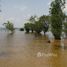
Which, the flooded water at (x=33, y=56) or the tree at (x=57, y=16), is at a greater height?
the tree at (x=57, y=16)

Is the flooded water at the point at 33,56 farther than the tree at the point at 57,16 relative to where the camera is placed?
No

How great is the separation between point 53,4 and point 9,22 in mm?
45375

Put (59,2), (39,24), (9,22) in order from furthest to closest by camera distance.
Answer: (9,22), (39,24), (59,2)

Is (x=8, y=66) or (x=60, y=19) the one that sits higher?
(x=60, y=19)

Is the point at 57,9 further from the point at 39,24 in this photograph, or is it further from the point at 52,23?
the point at 39,24

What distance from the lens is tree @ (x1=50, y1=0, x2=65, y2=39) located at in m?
27.5

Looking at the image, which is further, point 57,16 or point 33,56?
point 57,16

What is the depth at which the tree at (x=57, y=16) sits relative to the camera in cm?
2748

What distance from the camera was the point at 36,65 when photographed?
10250mm

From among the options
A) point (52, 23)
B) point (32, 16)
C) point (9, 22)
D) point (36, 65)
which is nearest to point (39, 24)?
point (32, 16)

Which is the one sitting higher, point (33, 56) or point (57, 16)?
point (57, 16)

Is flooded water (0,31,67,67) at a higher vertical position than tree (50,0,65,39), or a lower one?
lower

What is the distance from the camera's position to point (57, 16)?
2798cm

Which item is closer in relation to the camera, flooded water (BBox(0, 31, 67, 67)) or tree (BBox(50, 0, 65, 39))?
flooded water (BBox(0, 31, 67, 67))
